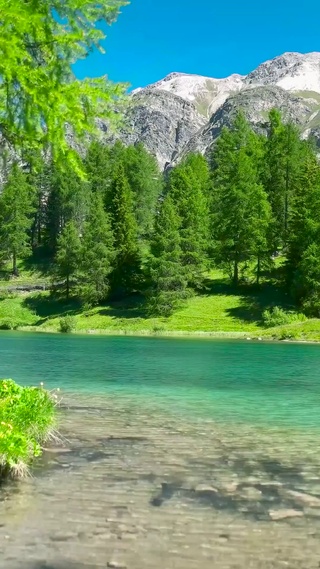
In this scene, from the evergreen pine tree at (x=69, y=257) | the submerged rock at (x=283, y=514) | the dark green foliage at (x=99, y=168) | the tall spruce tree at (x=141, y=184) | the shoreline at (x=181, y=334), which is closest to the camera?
the submerged rock at (x=283, y=514)

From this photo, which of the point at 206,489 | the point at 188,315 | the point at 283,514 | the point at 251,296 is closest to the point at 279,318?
the point at 251,296

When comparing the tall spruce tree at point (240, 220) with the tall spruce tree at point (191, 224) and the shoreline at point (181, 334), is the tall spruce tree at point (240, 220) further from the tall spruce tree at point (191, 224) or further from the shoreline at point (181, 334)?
the shoreline at point (181, 334)

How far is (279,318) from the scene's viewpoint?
2232 inches

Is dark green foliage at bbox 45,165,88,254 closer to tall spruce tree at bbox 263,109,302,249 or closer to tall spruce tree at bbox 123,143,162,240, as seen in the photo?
tall spruce tree at bbox 123,143,162,240

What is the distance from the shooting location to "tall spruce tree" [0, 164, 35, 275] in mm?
87938

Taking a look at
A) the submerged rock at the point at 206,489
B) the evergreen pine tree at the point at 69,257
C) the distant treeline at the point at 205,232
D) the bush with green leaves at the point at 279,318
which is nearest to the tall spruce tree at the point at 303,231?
the distant treeline at the point at 205,232

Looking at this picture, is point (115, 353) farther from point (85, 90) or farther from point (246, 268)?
point (246, 268)

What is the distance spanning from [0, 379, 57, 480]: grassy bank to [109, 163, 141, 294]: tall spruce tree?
60.1 metres

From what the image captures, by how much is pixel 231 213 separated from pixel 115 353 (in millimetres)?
38023

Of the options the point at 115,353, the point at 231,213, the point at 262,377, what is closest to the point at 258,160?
the point at 231,213

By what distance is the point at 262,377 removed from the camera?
25469mm

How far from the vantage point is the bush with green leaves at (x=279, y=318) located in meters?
56.4

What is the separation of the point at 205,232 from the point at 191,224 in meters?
3.27

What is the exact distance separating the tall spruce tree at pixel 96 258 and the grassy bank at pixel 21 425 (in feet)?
188
